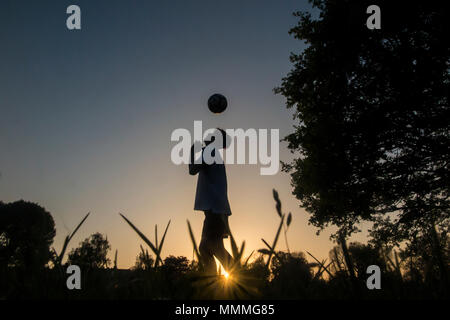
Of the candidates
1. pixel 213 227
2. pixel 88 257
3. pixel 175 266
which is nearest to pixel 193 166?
pixel 213 227

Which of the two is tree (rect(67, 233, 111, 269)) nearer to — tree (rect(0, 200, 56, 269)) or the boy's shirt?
tree (rect(0, 200, 56, 269))

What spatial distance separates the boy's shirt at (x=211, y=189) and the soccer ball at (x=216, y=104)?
3.48ft

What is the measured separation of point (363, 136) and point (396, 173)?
1999 millimetres

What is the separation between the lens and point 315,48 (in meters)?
11.1

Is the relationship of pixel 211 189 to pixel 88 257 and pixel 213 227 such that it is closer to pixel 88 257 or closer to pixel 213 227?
pixel 213 227

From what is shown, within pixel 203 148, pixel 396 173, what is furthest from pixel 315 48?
pixel 203 148

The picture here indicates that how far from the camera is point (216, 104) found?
5.28m

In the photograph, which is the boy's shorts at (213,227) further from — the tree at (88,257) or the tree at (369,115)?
the tree at (369,115)

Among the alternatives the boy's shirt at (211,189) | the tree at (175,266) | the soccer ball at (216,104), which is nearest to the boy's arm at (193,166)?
the boy's shirt at (211,189)

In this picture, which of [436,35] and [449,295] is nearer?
[449,295]

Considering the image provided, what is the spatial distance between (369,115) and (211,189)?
26.1 ft

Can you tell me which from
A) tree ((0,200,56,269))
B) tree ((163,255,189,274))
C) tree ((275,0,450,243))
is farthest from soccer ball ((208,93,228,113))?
tree ((275,0,450,243))

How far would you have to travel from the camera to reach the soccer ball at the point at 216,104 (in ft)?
17.3
